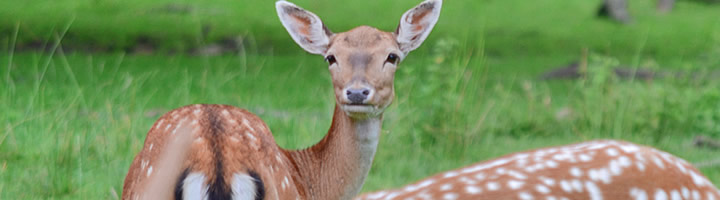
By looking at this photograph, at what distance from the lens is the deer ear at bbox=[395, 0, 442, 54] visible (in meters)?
3.53

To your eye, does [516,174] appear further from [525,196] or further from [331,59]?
[331,59]

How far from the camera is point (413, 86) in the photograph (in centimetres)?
665

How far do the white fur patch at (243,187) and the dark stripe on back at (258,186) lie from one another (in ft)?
0.04

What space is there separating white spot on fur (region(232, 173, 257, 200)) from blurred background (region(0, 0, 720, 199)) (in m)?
2.07

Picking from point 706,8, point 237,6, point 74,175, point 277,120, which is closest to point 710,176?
point 277,120

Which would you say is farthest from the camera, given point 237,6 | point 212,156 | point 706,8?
point 706,8

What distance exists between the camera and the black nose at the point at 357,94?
323 cm

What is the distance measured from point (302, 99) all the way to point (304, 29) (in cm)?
542

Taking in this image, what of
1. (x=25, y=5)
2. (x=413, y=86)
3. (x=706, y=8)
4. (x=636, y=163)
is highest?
(x=636, y=163)

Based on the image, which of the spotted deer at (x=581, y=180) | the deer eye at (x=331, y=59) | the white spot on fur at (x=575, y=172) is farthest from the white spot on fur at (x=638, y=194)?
the deer eye at (x=331, y=59)

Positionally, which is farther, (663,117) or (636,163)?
(663,117)

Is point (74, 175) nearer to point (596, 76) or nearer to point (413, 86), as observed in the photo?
point (413, 86)

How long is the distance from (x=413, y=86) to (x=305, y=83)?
3795 millimetres

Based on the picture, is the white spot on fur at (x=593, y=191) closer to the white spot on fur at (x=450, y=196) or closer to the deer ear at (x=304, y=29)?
the white spot on fur at (x=450, y=196)
